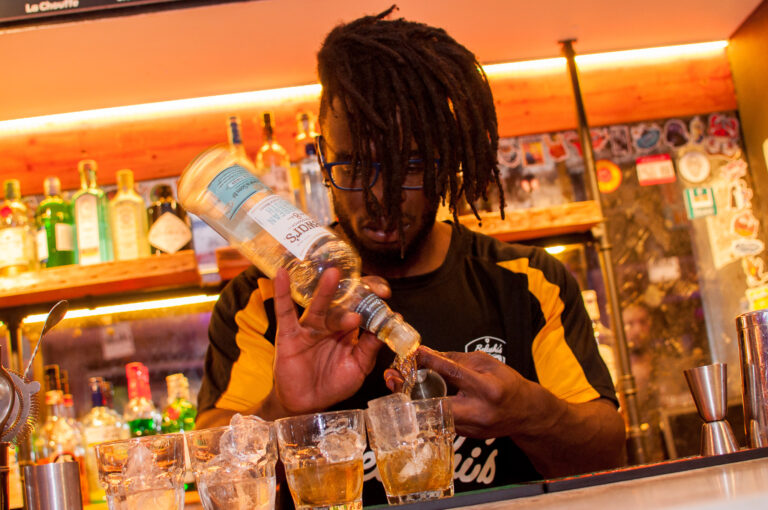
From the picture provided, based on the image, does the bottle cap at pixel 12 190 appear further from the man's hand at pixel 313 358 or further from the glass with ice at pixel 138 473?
the glass with ice at pixel 138 473

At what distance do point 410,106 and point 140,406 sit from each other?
1448mm

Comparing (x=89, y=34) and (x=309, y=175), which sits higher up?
(x=89, y=34)

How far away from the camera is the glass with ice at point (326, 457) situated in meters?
0.79

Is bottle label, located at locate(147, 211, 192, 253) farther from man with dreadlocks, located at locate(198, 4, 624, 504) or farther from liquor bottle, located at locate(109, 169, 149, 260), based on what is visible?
man with dreadlocks, located at locate(198, 4, 624, 504)

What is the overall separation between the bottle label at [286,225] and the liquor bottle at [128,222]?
1.46 meters

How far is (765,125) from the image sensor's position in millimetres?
2539

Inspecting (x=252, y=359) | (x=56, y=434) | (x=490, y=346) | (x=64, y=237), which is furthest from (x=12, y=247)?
(x=490, y=346)

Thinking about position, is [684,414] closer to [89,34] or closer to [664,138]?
[664,138]

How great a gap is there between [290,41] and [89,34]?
0.52 m

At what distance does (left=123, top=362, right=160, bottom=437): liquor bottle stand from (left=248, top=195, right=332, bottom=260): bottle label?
5.01 ft

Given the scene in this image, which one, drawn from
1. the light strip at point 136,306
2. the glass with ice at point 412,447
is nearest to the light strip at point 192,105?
the light strip at point 136,306

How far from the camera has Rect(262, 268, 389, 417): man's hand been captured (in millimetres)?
965

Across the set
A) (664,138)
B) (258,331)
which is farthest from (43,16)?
(664,138)

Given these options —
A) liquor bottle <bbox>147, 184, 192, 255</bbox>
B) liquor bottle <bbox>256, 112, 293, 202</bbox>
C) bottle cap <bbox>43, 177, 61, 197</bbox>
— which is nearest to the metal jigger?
liquor bottle <bbox>256, 112, 293, 202</bbox>
